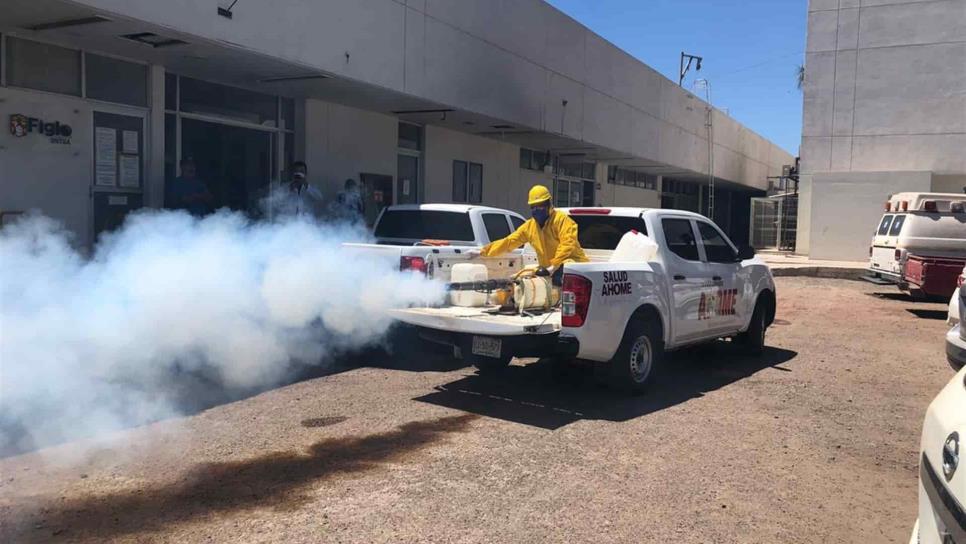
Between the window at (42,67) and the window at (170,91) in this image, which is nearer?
the window at (42,67)

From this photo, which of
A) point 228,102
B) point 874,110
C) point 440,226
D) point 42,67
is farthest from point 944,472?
point 874,110

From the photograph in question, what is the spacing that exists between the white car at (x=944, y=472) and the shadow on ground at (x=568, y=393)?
3.48 metres

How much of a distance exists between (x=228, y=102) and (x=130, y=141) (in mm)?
1952

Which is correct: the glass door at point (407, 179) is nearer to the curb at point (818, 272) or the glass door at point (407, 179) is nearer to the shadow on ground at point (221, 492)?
the shadow on ground at point (221, 492)

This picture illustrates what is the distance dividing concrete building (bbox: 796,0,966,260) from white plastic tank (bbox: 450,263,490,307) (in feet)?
75.7

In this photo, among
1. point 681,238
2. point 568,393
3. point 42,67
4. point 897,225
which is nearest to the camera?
point 568,393

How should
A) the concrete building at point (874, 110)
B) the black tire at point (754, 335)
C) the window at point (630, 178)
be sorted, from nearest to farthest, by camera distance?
the black tire at point (754, 335) < the concrete building at point (874, 110) < the window at point (630, 178)

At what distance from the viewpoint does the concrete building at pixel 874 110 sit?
83.7 feet

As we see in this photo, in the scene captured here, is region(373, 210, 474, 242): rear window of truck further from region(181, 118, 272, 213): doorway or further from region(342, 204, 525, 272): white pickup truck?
region(181, 118, 272, 213): doorway

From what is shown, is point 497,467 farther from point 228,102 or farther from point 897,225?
point 897,225

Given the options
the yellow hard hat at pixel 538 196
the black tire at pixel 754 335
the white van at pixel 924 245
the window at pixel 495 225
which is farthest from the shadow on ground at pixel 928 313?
→ the yellow hard hat at pixel 538 196

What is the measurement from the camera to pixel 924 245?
48.2 feet

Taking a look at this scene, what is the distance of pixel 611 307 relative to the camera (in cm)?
656

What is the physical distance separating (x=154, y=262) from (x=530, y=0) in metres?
12.1
